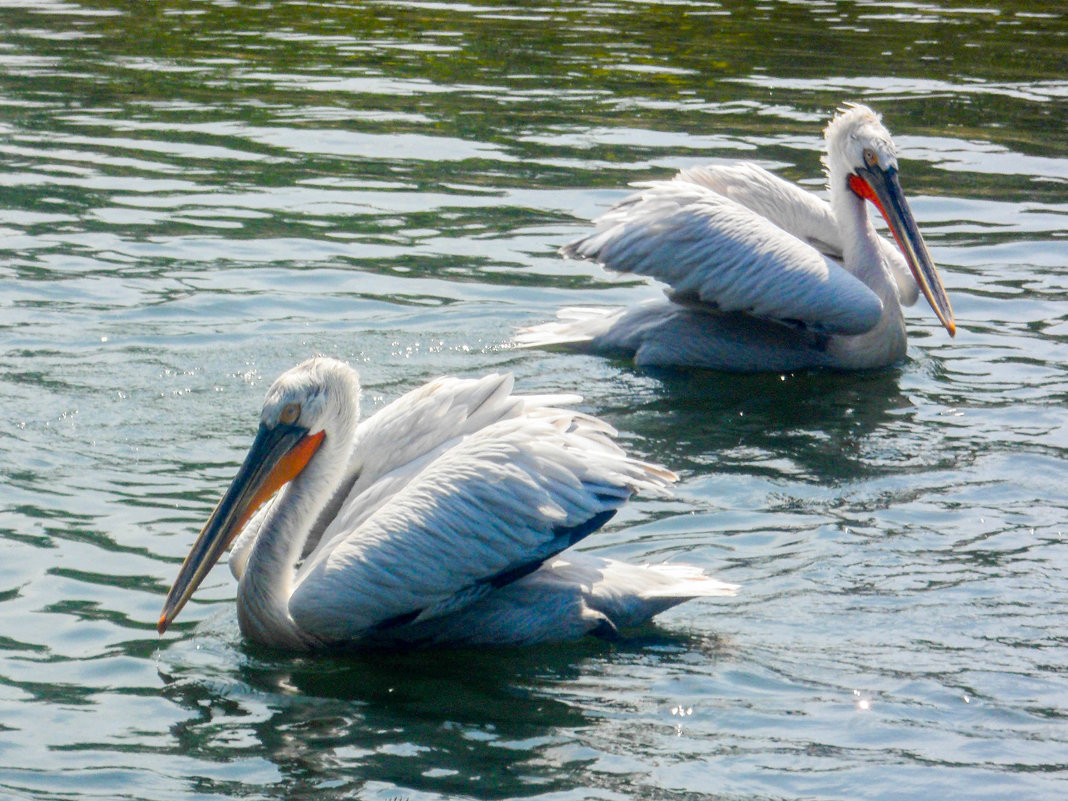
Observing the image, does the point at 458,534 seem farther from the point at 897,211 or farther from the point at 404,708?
the point at 897,211

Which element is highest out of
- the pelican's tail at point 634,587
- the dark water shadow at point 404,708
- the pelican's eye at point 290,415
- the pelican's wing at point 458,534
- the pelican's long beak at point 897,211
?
the pelican's long beak at point 897,211

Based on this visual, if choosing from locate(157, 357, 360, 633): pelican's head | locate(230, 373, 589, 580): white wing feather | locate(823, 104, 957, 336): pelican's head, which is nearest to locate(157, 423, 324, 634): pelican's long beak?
locate(157, 357, 360, 633): pelican's head

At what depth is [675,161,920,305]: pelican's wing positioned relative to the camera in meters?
7.55

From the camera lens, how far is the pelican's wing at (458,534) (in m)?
4.42

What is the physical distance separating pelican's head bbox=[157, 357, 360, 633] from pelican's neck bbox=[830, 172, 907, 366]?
10.3 feet

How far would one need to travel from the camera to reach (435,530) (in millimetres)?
4473

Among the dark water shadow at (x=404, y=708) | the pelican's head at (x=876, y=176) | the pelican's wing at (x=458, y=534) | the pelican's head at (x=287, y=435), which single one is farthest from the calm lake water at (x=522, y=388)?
the pelican's head at (x=876, y=176)

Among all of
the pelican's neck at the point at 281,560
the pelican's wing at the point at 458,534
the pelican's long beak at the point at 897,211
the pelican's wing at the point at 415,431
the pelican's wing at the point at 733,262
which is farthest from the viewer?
the pelican's long beak at the point at 897,211

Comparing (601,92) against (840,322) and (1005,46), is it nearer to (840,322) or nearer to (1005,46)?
(1005,46)

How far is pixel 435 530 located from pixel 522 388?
8.20 feet

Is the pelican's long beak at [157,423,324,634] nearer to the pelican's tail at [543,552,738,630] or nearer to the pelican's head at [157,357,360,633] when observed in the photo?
the pelican's head at [157,357,360,633]

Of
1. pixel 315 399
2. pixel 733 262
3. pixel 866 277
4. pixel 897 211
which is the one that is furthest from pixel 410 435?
pixel 897 211

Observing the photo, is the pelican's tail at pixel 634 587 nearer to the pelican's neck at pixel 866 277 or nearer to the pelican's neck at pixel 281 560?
the pelican's neck at pixel 281 560

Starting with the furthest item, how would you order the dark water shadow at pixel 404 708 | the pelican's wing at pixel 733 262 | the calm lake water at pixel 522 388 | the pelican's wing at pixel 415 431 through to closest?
the pelican's wing at pixel 733 262 < the pelican's wing at pixel 415 431 < the calm lake water at pixel 522 388 < the dark water shadow at pixel 404 708
